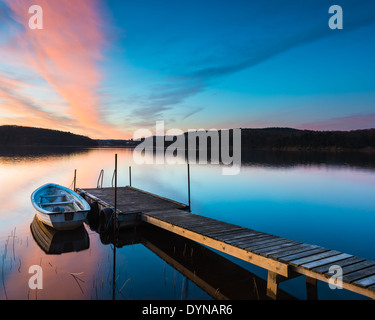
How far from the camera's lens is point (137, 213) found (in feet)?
37.3

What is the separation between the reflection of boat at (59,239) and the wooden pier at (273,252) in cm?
153

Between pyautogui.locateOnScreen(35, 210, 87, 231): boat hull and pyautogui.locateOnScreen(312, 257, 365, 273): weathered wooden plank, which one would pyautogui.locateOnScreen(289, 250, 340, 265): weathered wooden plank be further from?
pyautogui.locateOnScreen(35, 210, 87, 231): boat hull

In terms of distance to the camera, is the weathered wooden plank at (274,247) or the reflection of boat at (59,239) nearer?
the weathered wooden plank at (274,247)

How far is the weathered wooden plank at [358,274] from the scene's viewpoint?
4828 mm

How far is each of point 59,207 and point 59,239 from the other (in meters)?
1.98

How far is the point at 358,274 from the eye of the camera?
500cm

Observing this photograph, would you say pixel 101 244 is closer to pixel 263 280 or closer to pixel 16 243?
pixel 16 243

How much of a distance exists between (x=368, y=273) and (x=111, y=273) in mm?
6347

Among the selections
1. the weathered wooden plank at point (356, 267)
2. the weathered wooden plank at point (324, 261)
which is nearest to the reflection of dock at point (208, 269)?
the weathered wooden plank at point (324, 261)

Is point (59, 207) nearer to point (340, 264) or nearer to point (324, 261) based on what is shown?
point (324, 261)

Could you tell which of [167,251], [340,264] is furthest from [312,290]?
[167,251]

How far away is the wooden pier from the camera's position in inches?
200

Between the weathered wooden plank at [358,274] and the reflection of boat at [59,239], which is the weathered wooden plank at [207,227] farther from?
the reflection of boat at [59,239]
